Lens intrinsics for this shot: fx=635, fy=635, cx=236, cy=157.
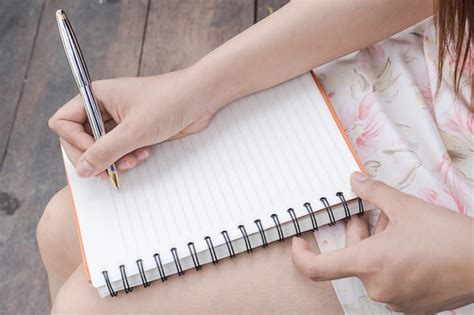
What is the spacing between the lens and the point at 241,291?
0.65 m

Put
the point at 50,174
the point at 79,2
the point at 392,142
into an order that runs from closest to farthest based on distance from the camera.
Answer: the point at 392,142 < the point at 50,174 < the point at 79,2

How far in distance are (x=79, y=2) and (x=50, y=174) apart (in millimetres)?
441

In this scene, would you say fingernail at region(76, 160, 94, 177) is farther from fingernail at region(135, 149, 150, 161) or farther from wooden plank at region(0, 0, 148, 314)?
wooden plank at region(0, 0, 148, 314)

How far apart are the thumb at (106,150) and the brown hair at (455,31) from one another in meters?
0.34

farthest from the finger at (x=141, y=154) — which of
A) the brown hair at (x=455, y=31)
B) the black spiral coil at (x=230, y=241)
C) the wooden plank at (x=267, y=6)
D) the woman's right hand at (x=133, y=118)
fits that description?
the wooden plank at (x=267, y=6)

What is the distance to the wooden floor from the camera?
126 cm

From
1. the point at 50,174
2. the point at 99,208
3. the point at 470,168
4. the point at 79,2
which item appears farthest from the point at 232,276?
the point at 79,2

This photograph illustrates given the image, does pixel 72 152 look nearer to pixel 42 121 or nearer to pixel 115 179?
pixel 115 179

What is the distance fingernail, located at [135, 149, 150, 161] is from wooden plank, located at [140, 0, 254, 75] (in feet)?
2.22

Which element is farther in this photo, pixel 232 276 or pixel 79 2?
pixel 79 2

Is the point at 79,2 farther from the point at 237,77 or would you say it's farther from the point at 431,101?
the point at 431,101

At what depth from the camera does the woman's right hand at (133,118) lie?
27.7 inches

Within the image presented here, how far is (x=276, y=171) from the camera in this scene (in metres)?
0.69

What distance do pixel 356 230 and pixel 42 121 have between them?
2.92 ft
